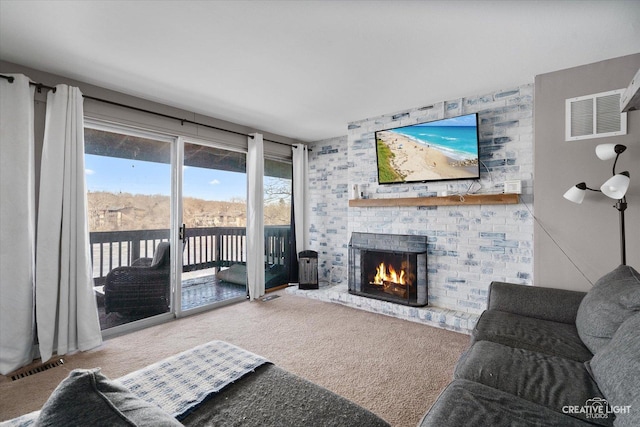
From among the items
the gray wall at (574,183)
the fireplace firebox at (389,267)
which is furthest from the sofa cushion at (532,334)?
the fireplace firebox at (389,267)

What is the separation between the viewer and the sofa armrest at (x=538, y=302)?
2.12 meters

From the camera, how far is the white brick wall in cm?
301

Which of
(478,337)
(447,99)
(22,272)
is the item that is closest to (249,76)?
(447,99)

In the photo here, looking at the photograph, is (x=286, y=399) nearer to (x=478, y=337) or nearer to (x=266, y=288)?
(x=478, y=337)

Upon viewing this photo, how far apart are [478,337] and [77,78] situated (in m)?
3.87

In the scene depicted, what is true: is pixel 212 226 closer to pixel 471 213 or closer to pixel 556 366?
pixel 471 213

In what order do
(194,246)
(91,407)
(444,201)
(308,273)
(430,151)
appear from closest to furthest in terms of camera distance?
(91,407) < (444,201) < (430,151) < (194,246) < (308,273)

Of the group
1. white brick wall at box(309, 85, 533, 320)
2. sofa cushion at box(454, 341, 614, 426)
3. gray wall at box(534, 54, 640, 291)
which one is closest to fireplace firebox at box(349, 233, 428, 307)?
white brick wall at box(309, 85, 533, 320)

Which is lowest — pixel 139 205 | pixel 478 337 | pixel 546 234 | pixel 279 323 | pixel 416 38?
pixel 279 323

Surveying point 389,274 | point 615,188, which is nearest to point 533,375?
point 615,188

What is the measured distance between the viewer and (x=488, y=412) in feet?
3.73

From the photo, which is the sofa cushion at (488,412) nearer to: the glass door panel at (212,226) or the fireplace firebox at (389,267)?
the fireplace firebox at (389,267)

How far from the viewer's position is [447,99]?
3375mm

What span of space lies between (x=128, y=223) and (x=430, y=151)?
3400 millimetres
